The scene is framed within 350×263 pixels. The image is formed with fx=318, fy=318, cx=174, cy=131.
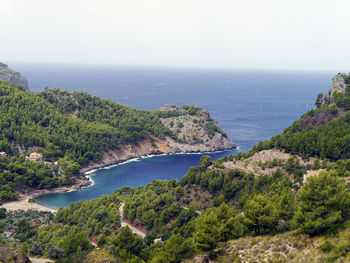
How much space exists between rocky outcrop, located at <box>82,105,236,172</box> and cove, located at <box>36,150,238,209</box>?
3181 millimetres

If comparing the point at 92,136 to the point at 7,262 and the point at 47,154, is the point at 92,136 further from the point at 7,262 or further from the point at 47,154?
the point at 7,262

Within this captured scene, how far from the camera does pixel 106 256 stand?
112ft

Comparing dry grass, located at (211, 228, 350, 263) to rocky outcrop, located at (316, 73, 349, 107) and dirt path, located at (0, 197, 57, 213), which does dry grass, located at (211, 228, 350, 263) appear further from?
rocky outcrop, located at (316, 73, 349, 107)

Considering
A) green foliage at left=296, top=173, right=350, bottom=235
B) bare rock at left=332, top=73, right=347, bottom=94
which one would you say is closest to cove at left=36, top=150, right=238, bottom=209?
bare rock at left=332, top=73, right=347, bottom=94

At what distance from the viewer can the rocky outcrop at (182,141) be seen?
111 meters

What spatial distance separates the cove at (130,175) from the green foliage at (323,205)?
59.6 m

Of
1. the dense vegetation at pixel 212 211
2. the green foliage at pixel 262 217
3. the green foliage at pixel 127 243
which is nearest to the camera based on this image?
the dense vegetation at pixel 212 211

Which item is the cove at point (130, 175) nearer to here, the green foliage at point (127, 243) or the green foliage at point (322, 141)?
the green foliage at point (322, 141)

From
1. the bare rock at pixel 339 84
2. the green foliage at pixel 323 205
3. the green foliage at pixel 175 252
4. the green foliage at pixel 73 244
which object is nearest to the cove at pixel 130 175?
the green foliage at pixel 73 244

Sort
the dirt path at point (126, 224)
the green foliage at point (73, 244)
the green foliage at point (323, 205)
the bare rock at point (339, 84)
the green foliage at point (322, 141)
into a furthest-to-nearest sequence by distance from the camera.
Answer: the bare rock at point (339, 84), the green foliage at point (322, 141), the dirt path at point (126, 224), the green foliage at point (73, 244), the green foliage at point (323, 205)

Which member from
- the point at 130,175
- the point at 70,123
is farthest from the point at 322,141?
the point at 70,123

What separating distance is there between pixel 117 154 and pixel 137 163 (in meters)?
8.02

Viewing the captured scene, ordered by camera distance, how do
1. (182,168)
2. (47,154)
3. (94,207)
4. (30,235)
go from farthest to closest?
(182,168) → (47,154) → (94,207) → (30,235)

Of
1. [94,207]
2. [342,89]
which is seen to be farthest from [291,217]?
[342,89]
